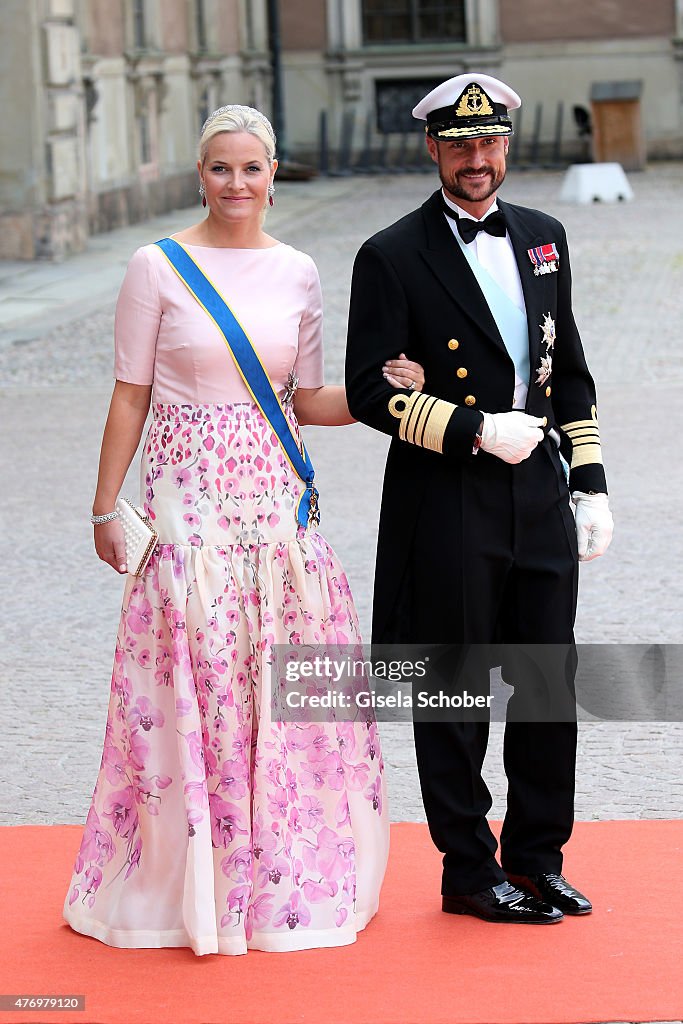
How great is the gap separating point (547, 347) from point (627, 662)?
2.30 meters

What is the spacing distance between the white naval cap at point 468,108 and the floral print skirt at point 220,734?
2.29 ft

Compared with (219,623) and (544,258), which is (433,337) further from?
(219,623)

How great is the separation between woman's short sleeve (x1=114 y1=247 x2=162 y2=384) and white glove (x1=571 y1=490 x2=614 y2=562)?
37.8 inches

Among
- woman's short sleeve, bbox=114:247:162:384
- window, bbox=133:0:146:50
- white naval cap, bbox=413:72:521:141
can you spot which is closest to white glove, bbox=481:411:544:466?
white naval cap, bbox=413:72:521:141

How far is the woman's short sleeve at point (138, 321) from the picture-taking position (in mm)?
3461

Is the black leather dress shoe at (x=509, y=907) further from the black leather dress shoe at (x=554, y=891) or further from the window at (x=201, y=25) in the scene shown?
the window at (x=201, y=25)

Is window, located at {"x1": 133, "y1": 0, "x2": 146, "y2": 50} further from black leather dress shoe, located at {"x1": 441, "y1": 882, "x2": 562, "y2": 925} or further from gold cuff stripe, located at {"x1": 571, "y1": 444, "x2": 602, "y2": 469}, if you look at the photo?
black leather dress shoe, located at {"x1": 441, "y1": 882, "x2": 562, "y2": 925}

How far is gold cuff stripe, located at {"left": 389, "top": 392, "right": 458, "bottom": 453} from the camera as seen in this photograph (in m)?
3.37

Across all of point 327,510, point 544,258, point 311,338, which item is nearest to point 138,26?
point 327,510

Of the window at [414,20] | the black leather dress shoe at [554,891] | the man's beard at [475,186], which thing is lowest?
the black leather dress shoe at [554,891]

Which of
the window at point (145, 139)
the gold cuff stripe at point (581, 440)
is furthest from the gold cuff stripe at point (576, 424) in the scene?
the window at point (145, 139)

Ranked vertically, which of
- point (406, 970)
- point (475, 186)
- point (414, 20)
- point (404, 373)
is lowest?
point (406, 970)

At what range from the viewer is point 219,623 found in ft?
11.4

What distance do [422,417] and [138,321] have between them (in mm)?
619
